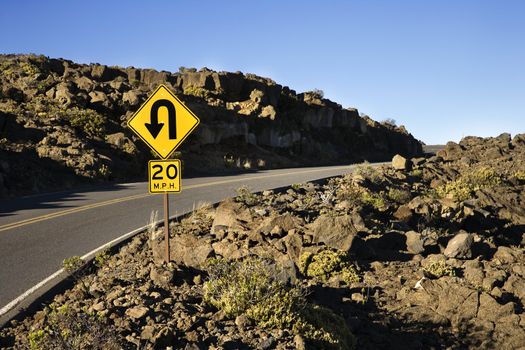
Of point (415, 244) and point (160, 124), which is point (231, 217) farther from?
point (415, 244)

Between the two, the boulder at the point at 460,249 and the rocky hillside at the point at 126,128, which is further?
the rocky hillside at the point at 126,128

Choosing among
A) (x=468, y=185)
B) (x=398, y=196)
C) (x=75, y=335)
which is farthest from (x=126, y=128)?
(x=75, y=335)

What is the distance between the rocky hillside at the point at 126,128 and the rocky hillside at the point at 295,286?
12277 mm

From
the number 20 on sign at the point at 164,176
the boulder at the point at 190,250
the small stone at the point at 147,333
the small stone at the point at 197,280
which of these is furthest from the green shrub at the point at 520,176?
the small stone at the point at 147,333

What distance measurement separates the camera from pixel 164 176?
9.06 metres

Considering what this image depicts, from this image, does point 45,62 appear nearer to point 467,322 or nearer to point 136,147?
point 136,147

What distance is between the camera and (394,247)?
35.2 feet

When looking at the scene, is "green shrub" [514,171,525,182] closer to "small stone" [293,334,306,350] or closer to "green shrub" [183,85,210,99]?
"small stone" [293,334,306,350]

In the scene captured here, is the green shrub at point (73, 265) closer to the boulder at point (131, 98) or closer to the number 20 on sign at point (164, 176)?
the number 20 on sign at point (164, 176)

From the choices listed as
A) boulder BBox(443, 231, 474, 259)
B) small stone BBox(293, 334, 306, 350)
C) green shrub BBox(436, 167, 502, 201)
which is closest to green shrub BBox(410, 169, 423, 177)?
green shrub BBox(436, 167, 502, 201)

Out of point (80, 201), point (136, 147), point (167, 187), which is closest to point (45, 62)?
point (136, 147)

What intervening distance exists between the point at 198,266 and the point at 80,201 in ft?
28.0

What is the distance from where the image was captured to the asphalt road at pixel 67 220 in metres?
8.73

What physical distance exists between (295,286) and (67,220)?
7.52 m
